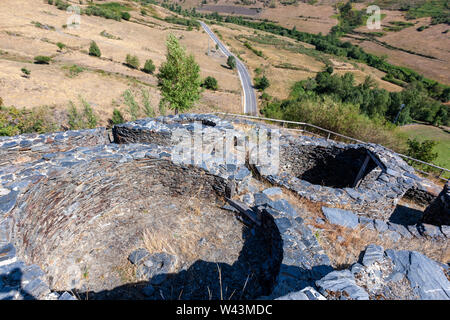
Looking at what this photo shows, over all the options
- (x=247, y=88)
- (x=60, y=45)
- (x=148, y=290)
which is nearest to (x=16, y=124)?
(x=148, y=290)

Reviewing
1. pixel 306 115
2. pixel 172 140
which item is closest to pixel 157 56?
pixel 306 115

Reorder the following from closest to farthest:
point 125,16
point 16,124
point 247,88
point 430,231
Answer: point 430,231, point 16,124, point 247,88, point 125,16

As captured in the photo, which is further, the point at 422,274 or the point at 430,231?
the point at 430,231

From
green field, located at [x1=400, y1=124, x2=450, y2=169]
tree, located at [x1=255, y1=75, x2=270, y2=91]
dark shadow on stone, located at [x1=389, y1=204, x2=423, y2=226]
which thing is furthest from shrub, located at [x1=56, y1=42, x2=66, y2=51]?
green field, located at [x1=400, y1=124, x2=450, y2=169]

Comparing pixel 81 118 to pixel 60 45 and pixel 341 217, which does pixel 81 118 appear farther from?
pixel 60 45

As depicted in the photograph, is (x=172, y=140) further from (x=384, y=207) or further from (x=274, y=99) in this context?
(x=274, y=99)

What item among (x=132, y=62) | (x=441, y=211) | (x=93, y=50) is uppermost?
(x=93, y=50)
